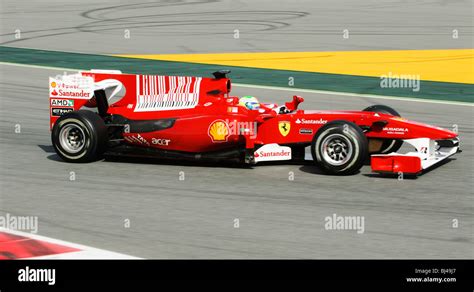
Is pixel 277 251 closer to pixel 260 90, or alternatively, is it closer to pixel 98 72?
pixel 98 72

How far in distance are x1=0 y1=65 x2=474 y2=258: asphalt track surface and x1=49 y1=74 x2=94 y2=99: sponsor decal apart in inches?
34.8

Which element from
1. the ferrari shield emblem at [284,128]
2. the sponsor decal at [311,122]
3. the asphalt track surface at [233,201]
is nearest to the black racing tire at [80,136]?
the asphalt track surface at [233,201]

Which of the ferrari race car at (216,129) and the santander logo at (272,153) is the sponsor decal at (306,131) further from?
the santander logo at (272,153)

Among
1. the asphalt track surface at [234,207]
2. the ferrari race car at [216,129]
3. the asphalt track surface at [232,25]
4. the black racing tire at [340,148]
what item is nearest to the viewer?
the asphalt track surface at [234,207]

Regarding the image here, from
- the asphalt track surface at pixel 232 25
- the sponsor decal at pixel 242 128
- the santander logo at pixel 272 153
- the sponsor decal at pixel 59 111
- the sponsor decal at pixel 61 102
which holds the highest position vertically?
the asphalt track surface at pixel 232 25

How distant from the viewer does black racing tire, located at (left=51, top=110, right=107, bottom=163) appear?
42.1 feet

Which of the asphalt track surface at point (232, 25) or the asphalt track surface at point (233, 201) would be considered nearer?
the asphalt track surface at point (233, 201)

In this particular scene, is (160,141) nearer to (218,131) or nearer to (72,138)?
(218,131)

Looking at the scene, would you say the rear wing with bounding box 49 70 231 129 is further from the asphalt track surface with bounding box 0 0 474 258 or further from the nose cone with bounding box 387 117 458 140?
the nose cone with bounding box 387 117 458 140

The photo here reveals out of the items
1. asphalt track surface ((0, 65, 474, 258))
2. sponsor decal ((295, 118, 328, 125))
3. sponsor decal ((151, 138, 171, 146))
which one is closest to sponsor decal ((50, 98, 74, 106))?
asphalt track surface ((0, 65, 474, 258))

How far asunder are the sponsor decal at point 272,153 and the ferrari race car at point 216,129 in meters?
0.01

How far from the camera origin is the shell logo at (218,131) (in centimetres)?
1261

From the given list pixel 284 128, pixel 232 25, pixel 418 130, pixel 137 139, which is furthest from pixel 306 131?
pixel 232 25
